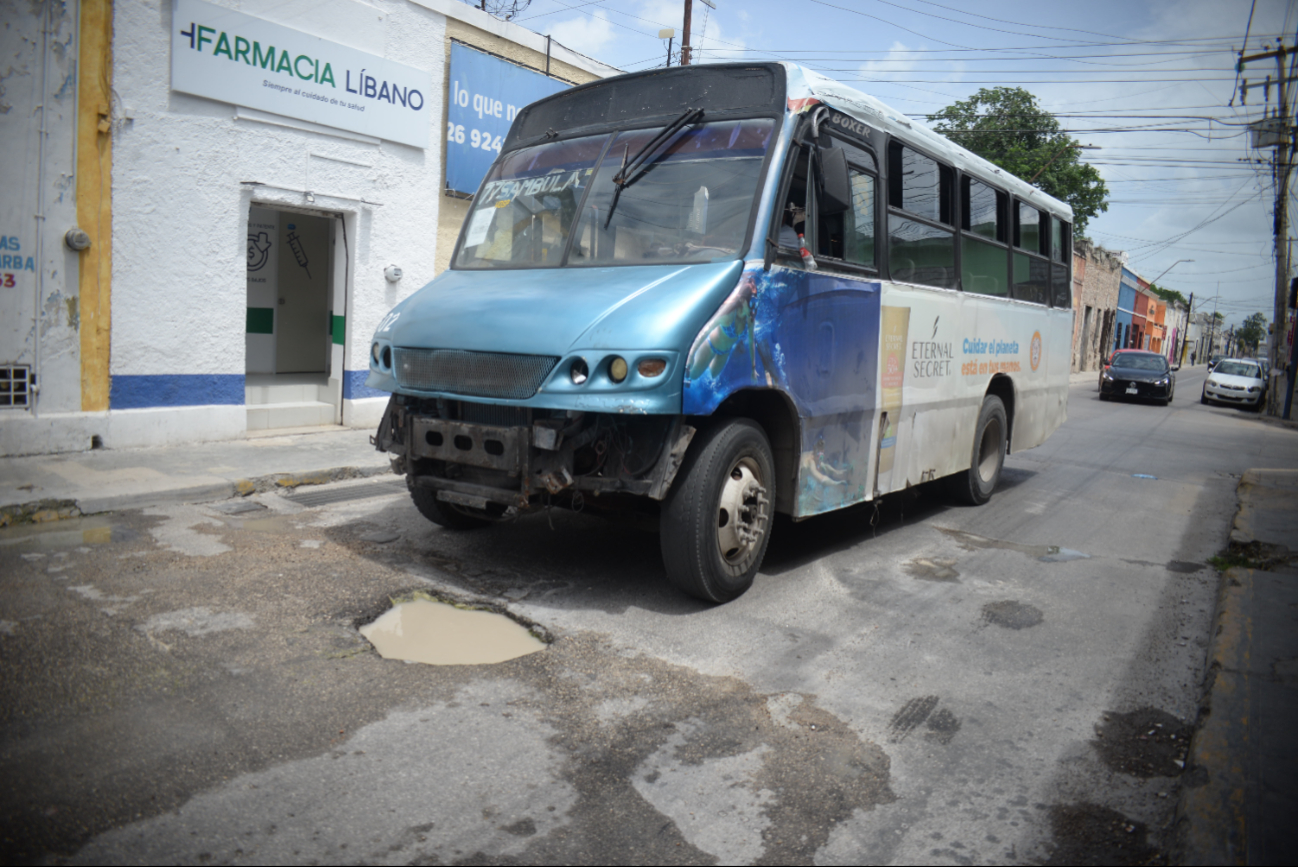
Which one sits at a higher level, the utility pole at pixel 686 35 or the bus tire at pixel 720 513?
the utility pole at pixel 686 35

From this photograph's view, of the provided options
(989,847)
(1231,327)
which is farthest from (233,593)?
(1231,327)

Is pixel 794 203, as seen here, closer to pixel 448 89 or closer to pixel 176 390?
pixel 176 390

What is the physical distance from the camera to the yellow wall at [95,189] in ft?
24.8

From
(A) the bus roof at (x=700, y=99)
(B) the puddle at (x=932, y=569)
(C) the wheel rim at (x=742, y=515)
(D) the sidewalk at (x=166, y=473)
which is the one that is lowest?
(B) the puddle at (x=932, y=569)

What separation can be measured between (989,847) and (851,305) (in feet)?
11.3

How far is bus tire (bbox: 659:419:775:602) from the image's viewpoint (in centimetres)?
441

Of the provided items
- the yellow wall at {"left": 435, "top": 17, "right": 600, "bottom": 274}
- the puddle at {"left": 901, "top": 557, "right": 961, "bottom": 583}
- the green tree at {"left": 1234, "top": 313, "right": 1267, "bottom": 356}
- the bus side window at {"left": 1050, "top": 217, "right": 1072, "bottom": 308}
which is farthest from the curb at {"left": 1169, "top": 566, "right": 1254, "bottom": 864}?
the green tree at {"left": 1234, "top": 313, "right": 1267, "bottom": 356}

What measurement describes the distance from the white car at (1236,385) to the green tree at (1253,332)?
13007 cm

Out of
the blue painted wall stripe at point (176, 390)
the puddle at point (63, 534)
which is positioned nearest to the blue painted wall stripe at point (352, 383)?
the blue painted wall stripe at point (176, 390)

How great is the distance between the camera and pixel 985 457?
832 cm

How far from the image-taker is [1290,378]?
25500mm

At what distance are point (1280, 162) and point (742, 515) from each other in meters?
28.3

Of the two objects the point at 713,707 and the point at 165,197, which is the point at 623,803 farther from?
the point at 165,197

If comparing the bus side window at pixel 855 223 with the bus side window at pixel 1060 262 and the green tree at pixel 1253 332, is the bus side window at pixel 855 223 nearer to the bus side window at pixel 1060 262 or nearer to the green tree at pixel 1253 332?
the bus side window at pixel 1060 262
